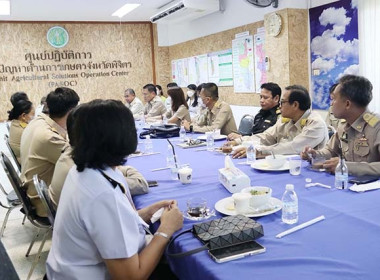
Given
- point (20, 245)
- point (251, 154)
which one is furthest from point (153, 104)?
point (251, 154)

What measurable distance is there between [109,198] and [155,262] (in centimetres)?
29

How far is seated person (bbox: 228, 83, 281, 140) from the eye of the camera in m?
3.71

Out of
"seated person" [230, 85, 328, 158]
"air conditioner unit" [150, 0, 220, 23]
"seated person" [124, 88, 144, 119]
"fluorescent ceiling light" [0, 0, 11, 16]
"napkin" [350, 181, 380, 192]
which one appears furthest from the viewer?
"seated person" [124, 88, 144, 119]

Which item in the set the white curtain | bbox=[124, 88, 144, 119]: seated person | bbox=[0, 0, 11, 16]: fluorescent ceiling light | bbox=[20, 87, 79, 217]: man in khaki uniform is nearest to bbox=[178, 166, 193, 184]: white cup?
bbox=[20, 87, 79, 217]: man in khaki uniform

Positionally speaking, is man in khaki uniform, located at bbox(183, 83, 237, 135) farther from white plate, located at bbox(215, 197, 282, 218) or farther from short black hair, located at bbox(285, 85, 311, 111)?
white plate, located at bbox(215, 197, 282, 218)

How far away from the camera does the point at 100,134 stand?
3.95 ft

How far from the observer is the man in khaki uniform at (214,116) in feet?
13.7

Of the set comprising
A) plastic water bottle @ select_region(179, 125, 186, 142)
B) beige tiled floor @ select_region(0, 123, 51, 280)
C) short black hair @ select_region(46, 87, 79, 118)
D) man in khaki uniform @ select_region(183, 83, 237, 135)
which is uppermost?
short black hair @ select_region(46, 87, 79, 118)

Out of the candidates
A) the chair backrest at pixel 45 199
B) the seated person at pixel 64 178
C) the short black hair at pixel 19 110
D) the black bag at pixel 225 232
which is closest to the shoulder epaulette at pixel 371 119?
the black bag at pixel 225 232

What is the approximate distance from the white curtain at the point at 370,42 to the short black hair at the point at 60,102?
10.3 ft

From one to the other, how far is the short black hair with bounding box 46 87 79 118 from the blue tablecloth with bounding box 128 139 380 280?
103cm

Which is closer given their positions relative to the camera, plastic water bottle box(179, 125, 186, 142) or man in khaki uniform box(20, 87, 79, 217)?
man in khaki uniform box(20, 87, 79, 217)

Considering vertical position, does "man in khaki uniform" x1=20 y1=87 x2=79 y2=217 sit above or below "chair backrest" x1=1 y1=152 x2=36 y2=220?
above

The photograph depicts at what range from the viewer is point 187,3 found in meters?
6.13
